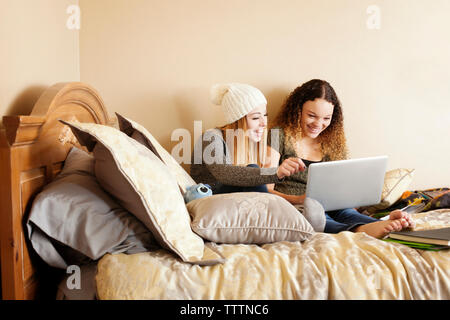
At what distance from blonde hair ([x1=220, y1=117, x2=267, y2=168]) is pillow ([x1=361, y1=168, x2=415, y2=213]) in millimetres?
706

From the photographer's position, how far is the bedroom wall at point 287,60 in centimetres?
222

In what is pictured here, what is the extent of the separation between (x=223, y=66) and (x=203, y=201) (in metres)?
1.18

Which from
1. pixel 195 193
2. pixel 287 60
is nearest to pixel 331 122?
pixel 287 60

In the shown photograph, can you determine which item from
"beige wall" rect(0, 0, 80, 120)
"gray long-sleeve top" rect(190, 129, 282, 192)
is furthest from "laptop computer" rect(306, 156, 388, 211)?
"beige wall" rect(0, 0, 80, 120)

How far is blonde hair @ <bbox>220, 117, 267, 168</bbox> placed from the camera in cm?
208

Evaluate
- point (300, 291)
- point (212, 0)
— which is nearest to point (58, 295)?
point (300, 291)

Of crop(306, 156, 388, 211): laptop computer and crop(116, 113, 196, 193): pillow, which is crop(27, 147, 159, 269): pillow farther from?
crop(306, 156, 388, 211): laptop computer

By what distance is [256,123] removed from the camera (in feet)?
6.92

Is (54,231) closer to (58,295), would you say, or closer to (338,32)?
(58,295)

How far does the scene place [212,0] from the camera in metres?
2.27

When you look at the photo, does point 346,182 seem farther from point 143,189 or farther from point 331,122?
point 143,189

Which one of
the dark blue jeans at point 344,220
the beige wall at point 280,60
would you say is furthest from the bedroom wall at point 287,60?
the dark blue jeans at point 344,220

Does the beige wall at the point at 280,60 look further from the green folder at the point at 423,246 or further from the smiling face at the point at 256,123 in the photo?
the green folder at the point at 423,246

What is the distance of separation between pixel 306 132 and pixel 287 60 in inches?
17.7
